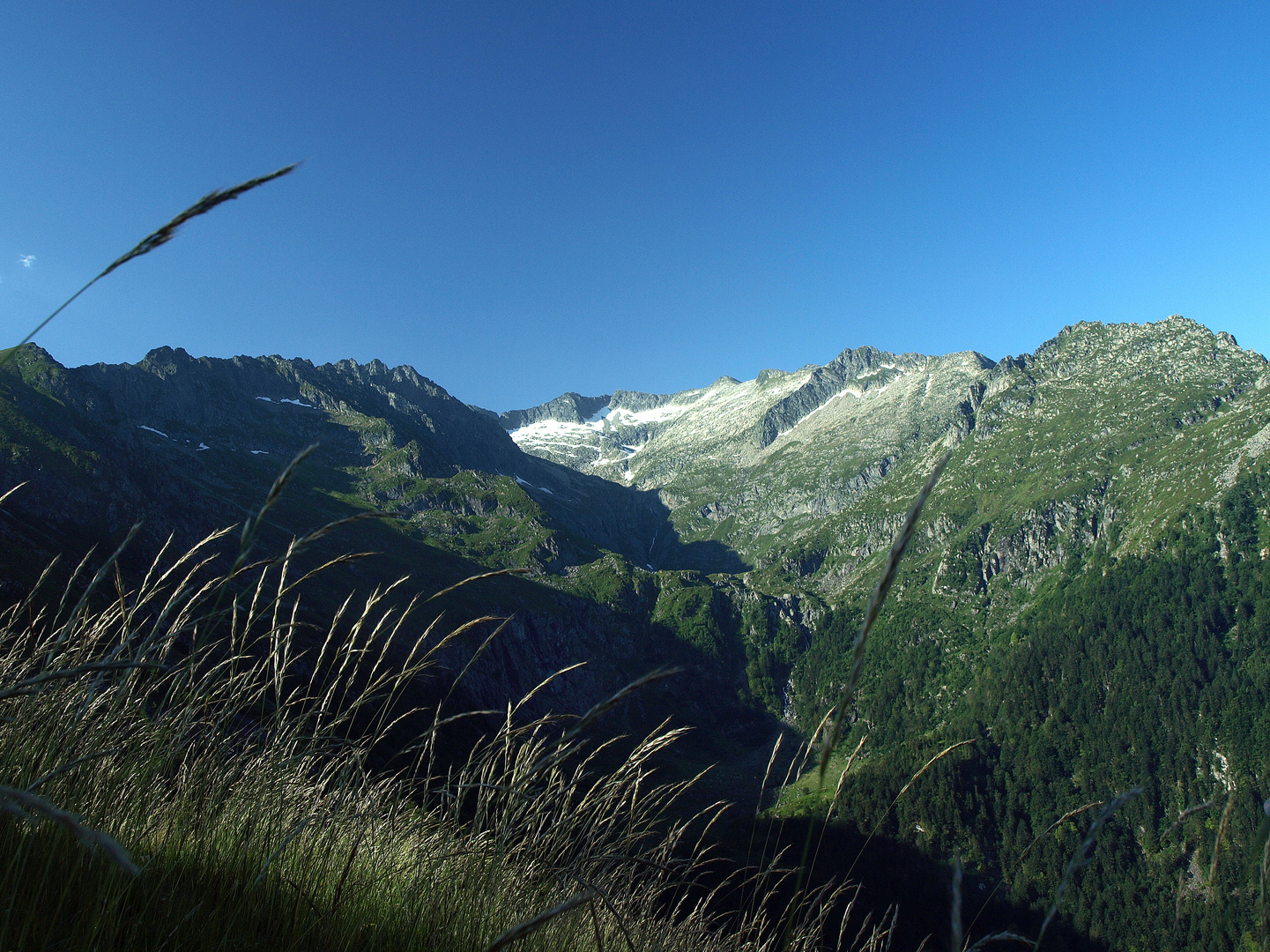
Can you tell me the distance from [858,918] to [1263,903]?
118 m

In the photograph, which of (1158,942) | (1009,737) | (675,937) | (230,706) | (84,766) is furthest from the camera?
(1009,737)

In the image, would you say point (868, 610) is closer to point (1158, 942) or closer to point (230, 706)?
point (230, 706)

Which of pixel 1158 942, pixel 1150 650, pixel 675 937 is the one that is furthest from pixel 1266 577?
pixel 675 937

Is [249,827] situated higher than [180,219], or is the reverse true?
[180,219]

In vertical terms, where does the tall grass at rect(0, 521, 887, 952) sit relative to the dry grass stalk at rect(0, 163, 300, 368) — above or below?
below

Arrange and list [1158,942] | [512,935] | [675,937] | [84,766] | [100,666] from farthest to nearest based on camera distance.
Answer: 1. [1158,942]
2. [675,937]
3. [84,766]
4. [100,666]
5. [512,935]

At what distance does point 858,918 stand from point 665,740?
11715 cm

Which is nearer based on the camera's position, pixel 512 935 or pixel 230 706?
pixel 512 935

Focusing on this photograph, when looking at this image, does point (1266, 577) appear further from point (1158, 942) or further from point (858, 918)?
point (858, 918)

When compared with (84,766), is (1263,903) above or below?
above

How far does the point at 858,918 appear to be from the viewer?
322 ft

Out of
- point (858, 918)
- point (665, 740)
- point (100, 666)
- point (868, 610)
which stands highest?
point (868, 610)

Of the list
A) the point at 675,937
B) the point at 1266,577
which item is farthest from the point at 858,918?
the point at 1266,577

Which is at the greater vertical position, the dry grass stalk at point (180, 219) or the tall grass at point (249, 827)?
the dry grass stalk at point (180, 219)
